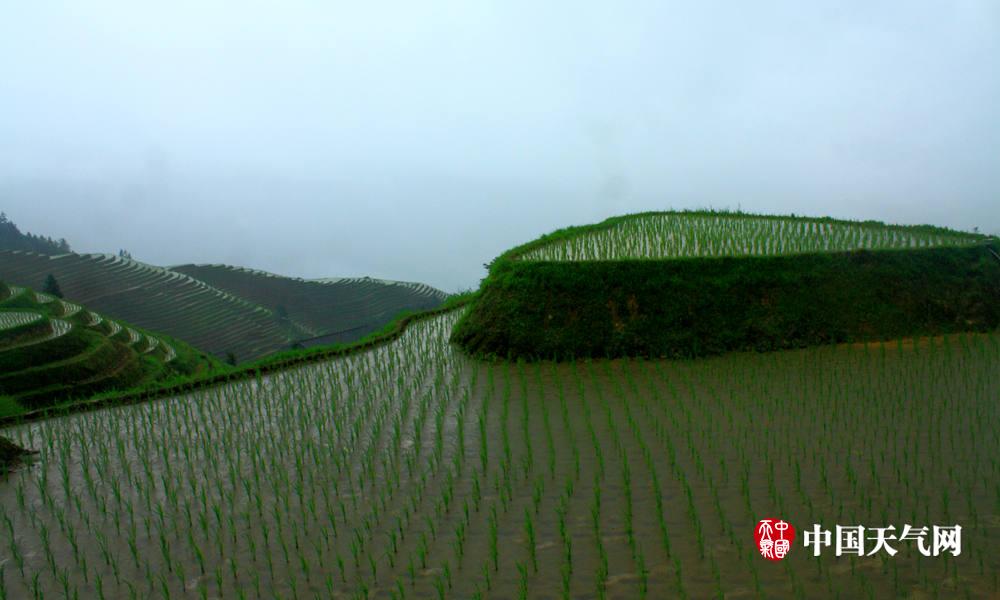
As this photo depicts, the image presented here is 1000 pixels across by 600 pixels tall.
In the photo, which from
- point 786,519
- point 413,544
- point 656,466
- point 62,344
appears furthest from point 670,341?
point 62,344

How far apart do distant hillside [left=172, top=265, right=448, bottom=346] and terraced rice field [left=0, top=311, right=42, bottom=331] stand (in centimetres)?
1725

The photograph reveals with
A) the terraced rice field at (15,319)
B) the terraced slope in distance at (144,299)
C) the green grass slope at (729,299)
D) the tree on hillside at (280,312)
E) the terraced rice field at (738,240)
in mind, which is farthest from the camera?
the tree on hillside at (280,312)

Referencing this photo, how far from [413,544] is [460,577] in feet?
1.36

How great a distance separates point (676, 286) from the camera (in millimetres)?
7715

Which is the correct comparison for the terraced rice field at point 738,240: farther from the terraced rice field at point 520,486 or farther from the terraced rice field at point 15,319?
the terraced rice field at point 15,319

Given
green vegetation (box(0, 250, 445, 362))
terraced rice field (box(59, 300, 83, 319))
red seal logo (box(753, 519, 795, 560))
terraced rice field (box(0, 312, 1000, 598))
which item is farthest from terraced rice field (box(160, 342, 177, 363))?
red seal logo (box(753, 519, 795, 560))

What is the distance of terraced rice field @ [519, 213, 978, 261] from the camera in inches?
334

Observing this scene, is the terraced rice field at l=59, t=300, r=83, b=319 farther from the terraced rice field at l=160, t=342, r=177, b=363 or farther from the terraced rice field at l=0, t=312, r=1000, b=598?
the terraced rice field at l=0, t=312, r=1000, b=598

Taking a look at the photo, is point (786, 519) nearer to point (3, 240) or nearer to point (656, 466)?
point (656, 466)

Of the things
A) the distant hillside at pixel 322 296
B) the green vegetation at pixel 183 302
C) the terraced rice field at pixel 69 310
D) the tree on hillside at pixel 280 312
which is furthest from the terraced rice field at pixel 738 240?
the tree on hillside at pixel 280 312

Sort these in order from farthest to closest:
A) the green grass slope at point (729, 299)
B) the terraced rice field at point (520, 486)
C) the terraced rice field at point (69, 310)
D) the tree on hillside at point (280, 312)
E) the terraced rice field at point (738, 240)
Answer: the tree on hillside at point (280, 312) → the terraced rice field at point (69, 310) → the terraced rice field at point (738, 240) → the green grass slope at point (729, 299) → the terraced rice field at point (520, 486)

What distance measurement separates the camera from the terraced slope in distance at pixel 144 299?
953 inches

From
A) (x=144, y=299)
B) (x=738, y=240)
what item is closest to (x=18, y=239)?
(x=144, y=299)

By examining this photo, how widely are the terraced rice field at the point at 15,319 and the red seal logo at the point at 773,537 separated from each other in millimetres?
12579
